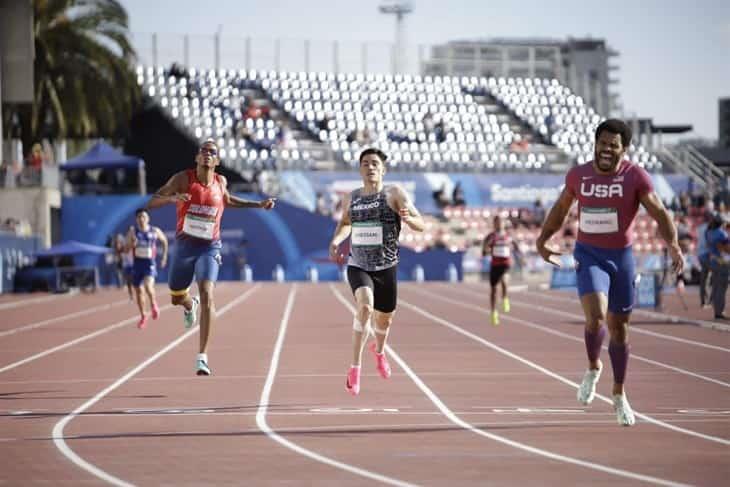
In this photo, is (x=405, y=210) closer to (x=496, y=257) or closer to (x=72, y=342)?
(x=72, y=342)

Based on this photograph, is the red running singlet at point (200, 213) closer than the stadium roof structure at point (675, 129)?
Yes

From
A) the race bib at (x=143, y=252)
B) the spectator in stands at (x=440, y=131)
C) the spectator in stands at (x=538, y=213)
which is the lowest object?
the spectator in stands at (x=538, y=213)

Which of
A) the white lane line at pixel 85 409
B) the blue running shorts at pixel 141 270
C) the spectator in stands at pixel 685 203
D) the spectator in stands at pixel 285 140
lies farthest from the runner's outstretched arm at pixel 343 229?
the spectator in stands at pixel 285 140

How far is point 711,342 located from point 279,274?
36405 millimetres

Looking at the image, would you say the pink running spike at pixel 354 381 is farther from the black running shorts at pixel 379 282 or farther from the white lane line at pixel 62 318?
the white lane line at pixel 62 318

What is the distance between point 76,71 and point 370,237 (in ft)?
150

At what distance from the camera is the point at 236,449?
414 inches

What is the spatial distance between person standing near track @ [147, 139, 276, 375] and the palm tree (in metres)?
42.6

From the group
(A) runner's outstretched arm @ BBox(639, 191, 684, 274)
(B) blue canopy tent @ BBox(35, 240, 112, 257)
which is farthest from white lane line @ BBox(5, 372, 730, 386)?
(B) blue canopy tent @ BBox(35, 240, 112, 257)

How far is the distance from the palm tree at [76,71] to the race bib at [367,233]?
44582mm

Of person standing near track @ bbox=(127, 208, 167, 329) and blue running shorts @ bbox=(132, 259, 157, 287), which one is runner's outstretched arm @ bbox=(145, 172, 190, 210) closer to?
person standing near track @ bbox=(127, 208, 167, 329)

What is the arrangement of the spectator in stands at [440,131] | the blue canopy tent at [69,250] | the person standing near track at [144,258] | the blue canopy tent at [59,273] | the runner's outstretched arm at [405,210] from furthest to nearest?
1. the spectator in stands at [440,131]
2. the blue canopy tent at [59,273]
3. the blue canopy tent at [69,250]
4. the person standing near track at [144,258]
5. the runner's outstretched arm at [405,210]

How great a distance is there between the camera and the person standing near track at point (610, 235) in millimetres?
12102

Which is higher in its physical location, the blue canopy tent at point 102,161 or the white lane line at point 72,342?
the blue canopy tent at point 102,161
